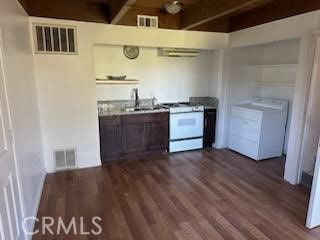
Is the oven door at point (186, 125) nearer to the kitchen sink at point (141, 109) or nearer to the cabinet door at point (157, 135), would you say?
the cabinet door at point (157, 135)

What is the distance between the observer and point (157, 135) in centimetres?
423

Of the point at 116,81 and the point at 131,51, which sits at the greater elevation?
the point at 131,51

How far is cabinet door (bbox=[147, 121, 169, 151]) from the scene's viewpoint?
13.7 ft

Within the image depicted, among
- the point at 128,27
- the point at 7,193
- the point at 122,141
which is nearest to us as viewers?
the point at 7,193

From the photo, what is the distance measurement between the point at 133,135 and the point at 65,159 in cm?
118

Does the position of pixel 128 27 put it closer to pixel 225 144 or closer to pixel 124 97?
pixel 124 97

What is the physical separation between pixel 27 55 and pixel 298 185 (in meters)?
4.00

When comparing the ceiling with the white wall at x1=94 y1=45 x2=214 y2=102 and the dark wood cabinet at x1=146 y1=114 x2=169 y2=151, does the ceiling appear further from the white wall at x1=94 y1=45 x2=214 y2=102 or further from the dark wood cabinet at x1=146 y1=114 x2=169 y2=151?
the dark wood cabinet at x1=146 y1=114 x2=169 y2=151

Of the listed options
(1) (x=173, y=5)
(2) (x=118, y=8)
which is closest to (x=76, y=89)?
(2) (x=118, y=8)

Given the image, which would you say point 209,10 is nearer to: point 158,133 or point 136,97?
point 136,97

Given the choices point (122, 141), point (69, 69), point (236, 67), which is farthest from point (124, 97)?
point (236, 67)

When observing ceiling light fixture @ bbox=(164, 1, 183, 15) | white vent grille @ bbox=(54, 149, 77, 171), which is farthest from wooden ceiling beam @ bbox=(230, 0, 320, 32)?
white vent grille @ bbox=(54, 149, 77, 171)

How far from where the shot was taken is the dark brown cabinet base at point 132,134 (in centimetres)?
385

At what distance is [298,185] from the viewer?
10.3ft
